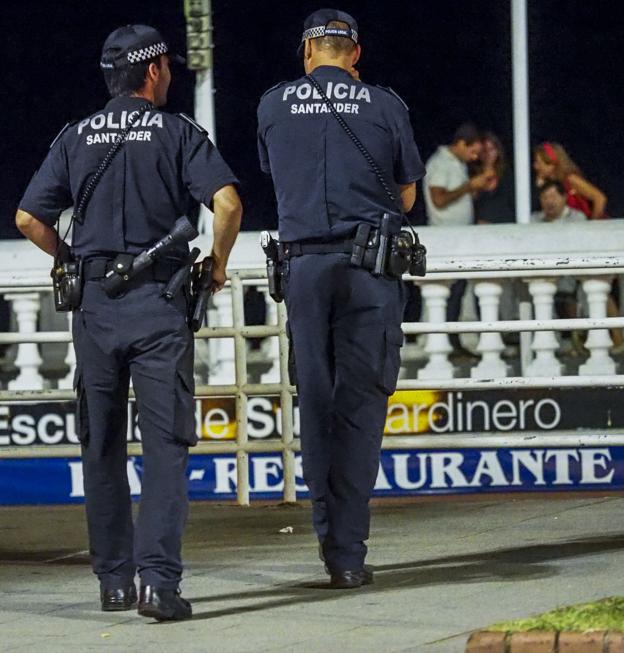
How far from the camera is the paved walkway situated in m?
5.73

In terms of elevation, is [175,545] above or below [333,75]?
below

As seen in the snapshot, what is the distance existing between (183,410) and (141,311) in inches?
12.4

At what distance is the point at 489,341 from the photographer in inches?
407

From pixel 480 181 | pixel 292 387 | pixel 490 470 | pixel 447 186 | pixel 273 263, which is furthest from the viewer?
pixel 480 181

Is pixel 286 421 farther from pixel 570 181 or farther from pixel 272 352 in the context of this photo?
pixel 570 181

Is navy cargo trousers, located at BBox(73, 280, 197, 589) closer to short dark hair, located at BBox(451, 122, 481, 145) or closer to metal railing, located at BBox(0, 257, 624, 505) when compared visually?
metal railing, located at BBox(0, 257, 624, 505)

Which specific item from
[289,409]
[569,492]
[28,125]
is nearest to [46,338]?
[289,409]

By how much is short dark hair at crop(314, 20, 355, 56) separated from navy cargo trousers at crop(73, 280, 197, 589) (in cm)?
106

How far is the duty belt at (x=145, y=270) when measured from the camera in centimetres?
600

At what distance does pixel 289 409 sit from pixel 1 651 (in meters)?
3.49

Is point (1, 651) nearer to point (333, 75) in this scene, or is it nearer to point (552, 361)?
point (333, 75)

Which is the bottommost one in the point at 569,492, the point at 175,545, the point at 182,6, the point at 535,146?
the point at 569,492

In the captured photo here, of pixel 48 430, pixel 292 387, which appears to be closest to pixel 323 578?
pixel 292 387

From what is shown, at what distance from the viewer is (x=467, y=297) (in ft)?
35.5
